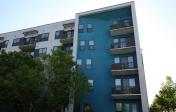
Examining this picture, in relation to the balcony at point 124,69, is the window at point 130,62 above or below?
above

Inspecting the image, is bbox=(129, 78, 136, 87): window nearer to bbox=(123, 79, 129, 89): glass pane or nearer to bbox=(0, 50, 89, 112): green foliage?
bbox=(123, 79, 129, 89): glass pane

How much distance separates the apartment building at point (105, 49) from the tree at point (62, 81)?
156 inches

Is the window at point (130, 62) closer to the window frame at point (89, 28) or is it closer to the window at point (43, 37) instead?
the window frame at point (89, 28)

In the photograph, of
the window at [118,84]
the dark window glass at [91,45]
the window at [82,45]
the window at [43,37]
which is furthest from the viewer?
the window at [43,37]

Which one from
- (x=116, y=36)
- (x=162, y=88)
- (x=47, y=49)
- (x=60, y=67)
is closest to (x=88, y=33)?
(x=116, y=36)

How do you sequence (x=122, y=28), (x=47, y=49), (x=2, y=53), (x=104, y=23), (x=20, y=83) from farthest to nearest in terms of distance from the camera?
1. (x=47, y=49)
2. (x=104, y=23)
3. (x=122, y=28)
4. (x=2, y=53)
5. (x=20, y=83)

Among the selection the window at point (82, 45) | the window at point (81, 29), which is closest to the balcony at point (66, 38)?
the window at point (81, 29)

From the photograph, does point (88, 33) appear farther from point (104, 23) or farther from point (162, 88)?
point (162, 88)

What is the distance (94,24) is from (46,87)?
45.8 ft

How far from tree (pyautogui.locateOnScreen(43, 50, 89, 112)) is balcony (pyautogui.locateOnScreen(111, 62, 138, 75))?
4.74 m

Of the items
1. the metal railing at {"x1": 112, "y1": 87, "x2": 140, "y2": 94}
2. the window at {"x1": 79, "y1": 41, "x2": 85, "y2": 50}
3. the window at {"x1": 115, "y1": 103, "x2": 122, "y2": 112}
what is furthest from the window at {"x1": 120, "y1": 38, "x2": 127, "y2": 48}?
the window at {"x1": 115, "y1": 103, "x2": 122, "y2": 112}

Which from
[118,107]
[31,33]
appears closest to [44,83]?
[118,107]

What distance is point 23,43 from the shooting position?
33188 millimetres

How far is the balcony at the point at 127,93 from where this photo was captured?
21267 millimetres
